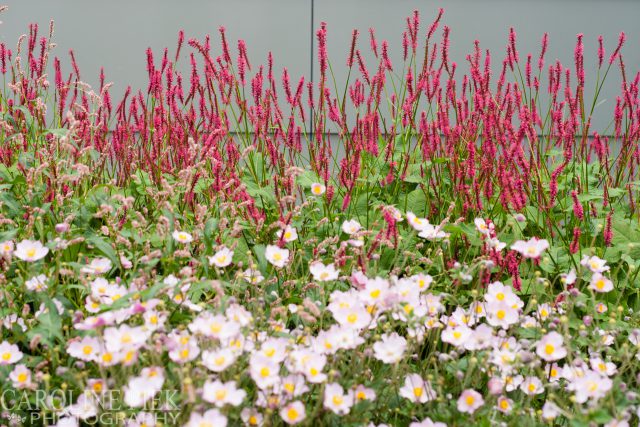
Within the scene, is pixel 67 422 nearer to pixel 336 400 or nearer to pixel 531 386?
pixel 336 400

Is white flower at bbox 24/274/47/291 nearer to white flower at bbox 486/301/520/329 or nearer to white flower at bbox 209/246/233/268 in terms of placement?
white flower at bbox 209/246/233/268

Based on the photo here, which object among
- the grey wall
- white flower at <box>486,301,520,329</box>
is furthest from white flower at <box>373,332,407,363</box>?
the grey wall

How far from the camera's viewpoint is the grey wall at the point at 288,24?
15.6ft

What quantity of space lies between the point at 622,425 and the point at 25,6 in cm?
469

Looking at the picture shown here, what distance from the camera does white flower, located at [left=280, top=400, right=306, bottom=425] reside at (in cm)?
115

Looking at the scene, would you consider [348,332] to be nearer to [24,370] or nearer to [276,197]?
[24,370]

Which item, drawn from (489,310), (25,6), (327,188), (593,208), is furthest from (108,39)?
(489,310)

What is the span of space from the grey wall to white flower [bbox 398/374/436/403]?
12.5 feet

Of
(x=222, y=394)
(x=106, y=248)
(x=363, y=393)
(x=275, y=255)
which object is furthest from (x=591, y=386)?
(x=106, y=248)

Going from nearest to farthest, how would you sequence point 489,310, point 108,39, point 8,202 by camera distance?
point 489,310 < point 8,202 < point 108,39

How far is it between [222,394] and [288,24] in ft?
13.2

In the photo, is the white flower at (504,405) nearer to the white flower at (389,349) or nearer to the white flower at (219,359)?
the white flower at (389,349)

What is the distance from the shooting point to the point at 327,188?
2.09 m

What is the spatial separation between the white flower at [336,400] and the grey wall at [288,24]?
12.8ft
